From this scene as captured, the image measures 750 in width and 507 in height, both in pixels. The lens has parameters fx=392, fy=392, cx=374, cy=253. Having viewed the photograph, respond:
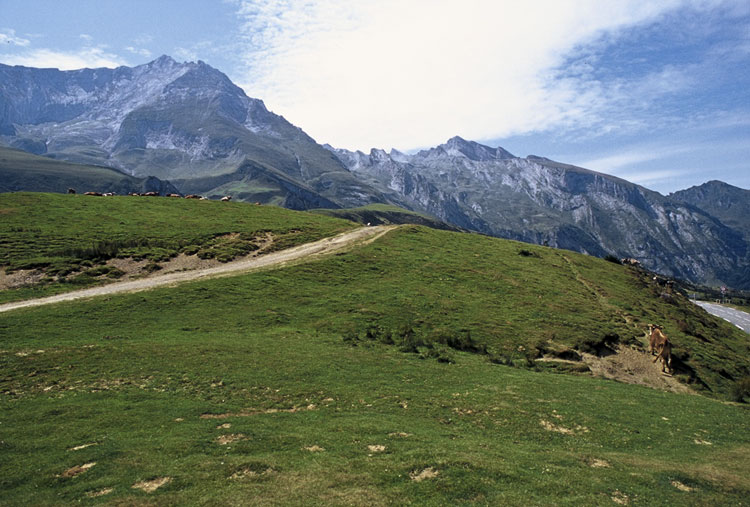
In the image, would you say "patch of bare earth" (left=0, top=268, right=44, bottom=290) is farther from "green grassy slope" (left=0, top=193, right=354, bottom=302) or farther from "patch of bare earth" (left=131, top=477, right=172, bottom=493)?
"patch of bare earth" (left=131, top=477, right=172, bottom=493)

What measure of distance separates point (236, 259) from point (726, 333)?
248 feet

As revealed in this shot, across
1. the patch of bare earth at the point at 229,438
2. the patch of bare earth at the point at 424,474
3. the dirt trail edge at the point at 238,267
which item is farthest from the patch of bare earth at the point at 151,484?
the dirt trail edge at the point at 238,267

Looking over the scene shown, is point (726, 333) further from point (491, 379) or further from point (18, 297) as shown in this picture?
point (18, 297)

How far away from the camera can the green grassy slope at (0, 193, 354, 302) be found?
45938mm

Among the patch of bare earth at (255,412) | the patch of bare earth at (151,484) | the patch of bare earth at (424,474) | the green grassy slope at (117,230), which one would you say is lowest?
the patch of bare earth at (255,412)

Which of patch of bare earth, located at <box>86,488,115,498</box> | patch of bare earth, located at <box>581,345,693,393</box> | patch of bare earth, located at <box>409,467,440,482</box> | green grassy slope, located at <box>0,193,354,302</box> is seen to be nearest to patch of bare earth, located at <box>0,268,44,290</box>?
green grassy slope, located at <box>0,193,354,302</box>

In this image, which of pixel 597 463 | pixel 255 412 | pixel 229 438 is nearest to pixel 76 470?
pixel 229 438

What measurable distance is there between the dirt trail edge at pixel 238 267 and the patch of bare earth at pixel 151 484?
104ft

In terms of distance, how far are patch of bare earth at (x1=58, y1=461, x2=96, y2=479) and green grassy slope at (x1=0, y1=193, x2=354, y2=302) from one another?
32.8 metres

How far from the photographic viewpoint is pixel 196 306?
39.4 meters

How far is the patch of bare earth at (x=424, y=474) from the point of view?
14.6 m

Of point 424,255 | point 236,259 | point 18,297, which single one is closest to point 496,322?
point 424,255

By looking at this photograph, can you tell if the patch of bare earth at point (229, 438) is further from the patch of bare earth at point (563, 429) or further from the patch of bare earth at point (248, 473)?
the patch of bare earth at point (563, 429)

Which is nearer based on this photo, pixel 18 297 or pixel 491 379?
pixel 491 379
